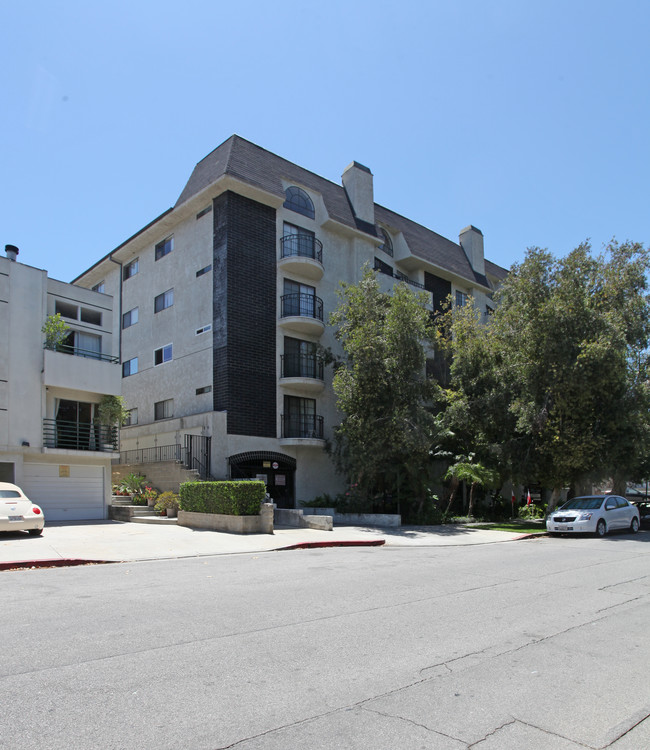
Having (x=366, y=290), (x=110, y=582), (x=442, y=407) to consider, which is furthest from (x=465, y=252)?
(x=110, y=582)

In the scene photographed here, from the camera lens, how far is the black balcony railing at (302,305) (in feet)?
88.8

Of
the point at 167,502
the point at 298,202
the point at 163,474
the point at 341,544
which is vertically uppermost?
the point at 298,202

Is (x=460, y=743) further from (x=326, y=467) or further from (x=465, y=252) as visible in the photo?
(x=465, y=252)

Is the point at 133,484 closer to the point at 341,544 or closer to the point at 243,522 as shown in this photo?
the point at 243,522

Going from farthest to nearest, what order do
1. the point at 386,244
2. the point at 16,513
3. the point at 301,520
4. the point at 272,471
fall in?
the point at 386,244 < the point at 272,471 < the point at 301,520 < the point at 16,513

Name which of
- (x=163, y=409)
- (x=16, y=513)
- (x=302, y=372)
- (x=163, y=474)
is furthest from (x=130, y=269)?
(x=16, y=513)

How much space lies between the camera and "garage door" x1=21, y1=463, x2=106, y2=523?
2134 cm

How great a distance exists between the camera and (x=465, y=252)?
135 ft

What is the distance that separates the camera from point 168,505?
864 inches

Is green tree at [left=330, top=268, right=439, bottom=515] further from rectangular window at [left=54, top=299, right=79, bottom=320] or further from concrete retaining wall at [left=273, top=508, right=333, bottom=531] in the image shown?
rectangular window at [left=54, top=299, right=79, bottom=320]

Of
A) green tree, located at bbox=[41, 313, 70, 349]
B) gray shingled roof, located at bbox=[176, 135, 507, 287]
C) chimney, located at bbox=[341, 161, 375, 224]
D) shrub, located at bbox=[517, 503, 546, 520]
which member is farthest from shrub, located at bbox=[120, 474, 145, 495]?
shrub, located at bbox=[517, 503, 546, 520]

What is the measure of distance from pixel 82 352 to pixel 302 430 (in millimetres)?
9576

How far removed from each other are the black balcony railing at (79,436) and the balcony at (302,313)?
845 centimetres

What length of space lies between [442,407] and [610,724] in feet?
81.0
